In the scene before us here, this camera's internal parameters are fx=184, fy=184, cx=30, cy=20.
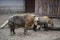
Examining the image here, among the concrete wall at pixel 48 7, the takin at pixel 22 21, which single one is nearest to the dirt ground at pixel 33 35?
the takin at pixel 22 21

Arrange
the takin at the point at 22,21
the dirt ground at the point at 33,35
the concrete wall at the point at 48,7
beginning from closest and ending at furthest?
the dirt ground at the point at 33,35 → the takin at the point at 22,21 → the concrete wall at the point at 48,7

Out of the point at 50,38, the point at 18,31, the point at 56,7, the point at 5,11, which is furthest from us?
the point at 5,11

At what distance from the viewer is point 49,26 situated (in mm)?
7465

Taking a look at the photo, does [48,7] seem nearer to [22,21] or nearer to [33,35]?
[33,35]

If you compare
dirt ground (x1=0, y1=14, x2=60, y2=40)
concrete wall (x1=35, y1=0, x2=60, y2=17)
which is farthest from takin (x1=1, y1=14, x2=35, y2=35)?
concrete wall (x1=35, y1=0, x2=60, y2=17)

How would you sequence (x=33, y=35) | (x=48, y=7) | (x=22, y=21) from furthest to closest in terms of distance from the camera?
(x=48, y=7) → (x=33, y=35) → (x=22, y=21)

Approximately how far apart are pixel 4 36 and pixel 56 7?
4.15 metres

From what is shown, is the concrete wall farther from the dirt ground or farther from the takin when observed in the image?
the takin

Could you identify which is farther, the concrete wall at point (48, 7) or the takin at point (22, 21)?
the concrete wall at point (48, 7)

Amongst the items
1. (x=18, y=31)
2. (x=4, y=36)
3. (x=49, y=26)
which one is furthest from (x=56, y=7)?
(x=4, y=36)

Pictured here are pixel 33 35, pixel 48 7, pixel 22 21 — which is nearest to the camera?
pixel 22 21

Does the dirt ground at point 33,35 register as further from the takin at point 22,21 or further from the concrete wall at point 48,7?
the concrete wall at point 48,7

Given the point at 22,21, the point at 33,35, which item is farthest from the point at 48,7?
the point at 22,21

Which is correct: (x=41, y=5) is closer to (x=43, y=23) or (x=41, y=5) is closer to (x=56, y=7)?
(x=56, y=7)
